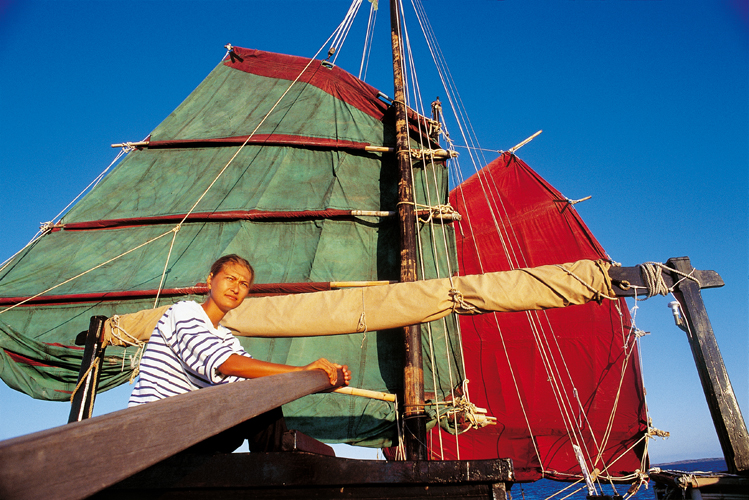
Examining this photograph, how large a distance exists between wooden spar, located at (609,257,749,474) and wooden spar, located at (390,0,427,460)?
10.6 feet

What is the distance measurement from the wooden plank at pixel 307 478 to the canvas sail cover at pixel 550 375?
6.10 m

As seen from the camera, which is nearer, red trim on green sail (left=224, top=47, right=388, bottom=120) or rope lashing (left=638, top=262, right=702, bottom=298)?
rope lashing (left=638, top=262, right=702, bottom=298)

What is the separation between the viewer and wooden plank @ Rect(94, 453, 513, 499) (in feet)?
5.30

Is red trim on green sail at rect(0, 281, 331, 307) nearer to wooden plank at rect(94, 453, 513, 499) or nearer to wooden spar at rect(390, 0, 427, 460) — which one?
wooden spar at rect(390, 0, 427, 460)

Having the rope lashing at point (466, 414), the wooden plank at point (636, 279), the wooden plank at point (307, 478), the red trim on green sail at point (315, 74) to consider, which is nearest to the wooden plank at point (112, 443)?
the wooden plank at point (307, 478)

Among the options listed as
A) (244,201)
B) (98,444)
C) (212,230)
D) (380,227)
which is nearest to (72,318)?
(212,230)

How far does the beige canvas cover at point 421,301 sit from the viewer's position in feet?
11.2

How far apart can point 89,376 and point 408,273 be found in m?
4.17

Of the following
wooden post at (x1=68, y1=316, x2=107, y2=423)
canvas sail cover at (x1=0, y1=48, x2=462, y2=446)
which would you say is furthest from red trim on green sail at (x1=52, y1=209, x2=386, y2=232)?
wooden post at (x1=68, y1=316, x2=107, y2=423)

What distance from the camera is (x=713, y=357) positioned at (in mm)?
2994

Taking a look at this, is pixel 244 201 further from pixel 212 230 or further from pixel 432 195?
pixel 432 195

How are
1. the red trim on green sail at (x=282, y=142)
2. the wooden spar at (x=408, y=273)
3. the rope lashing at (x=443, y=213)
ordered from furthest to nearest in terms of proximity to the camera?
the red trim on green sail at (x=282, y=142) → the rope lashing at (x=443, y=213) → the wooden spar at (x=408, y=273)

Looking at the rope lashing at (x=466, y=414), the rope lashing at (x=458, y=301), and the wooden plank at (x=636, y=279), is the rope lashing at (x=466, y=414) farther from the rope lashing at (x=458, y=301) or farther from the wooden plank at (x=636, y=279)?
the wooden plank at (x=636, y=279)

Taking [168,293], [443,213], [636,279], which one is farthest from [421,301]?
[168,293]
